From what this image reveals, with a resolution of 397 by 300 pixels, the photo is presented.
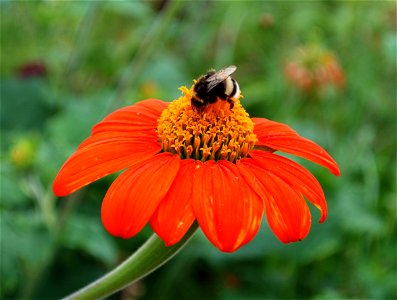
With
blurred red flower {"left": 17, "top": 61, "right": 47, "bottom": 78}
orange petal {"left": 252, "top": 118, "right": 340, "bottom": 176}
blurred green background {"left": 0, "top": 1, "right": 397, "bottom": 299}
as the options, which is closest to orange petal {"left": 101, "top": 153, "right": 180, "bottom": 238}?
orange petal {"left": 252, "top": 118, "right": 340, "bottom": 176}

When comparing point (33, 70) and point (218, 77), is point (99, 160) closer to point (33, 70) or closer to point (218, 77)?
point (218, 77)

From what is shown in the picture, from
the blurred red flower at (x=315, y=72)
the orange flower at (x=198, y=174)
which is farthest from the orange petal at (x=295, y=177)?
the blurred red flower at (x=315, y=72)

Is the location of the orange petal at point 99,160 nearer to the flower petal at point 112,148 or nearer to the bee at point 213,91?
Result: the flower petal at point 112,148

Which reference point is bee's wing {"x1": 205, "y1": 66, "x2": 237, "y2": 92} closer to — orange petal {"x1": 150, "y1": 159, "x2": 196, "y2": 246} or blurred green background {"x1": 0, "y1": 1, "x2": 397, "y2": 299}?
orange petal {"x1": 150, "y1": 159, "x2": 196, "y2": 246}

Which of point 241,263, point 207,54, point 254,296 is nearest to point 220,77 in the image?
point 254,296

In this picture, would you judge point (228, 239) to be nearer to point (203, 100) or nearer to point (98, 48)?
point (203, 100)
